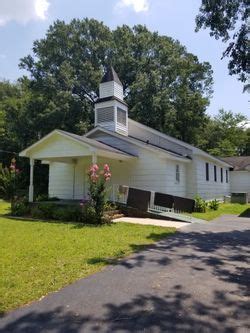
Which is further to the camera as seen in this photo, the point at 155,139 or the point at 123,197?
the point at 155,139

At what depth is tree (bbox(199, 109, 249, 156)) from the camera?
44344 mm

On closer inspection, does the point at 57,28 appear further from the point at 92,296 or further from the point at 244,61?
the point at 92,296

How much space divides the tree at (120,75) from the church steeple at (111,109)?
29.9 ft

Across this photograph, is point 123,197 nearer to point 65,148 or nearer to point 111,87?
point 65,148

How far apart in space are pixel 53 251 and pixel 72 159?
12.0m

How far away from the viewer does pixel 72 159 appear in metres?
19.6

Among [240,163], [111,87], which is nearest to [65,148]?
[111,87]

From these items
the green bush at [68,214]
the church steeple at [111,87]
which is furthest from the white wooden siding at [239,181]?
the green bush at [68,214]

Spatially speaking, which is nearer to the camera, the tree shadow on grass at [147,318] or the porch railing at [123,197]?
the tree shadow on grass at [147,318]

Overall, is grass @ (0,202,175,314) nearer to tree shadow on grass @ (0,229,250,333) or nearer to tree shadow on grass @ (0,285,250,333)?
tree shadow on grass @ (0,229,250,333)

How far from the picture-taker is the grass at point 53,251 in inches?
214

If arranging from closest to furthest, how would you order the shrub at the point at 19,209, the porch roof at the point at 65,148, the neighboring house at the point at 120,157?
the porch roof at the point at 65,148, the shrub at the point at 19,209, the neighboring house at the point at 120,157

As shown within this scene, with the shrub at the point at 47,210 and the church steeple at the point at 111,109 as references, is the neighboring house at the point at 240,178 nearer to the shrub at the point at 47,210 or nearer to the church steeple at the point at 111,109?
the church steeple at the point at 111,109

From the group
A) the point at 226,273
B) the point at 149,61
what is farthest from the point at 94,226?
the point at 149,61
